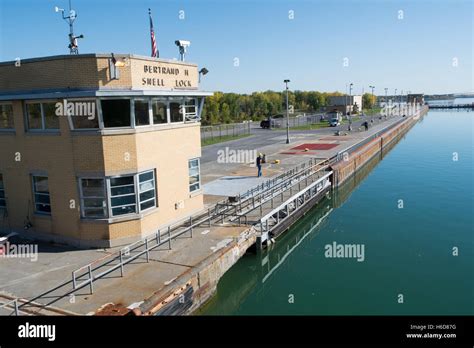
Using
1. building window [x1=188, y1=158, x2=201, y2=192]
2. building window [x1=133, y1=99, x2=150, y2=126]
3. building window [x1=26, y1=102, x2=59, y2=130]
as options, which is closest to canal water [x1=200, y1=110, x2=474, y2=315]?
building window [x1=188, y1=158, x2=201, y2=192]

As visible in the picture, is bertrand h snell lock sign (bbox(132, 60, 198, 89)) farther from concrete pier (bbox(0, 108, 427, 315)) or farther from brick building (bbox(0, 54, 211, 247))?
→ concrete pier (bbox(0, 108, 427, 315))

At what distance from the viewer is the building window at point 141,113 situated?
47.3ft

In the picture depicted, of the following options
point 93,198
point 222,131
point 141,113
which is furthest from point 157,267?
point 222,131

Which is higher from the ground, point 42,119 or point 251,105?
point 251,105

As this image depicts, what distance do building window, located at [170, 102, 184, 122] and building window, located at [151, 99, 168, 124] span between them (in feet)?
1.43

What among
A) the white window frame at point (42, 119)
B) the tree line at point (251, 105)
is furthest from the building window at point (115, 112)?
the tree line at point (251, 105)

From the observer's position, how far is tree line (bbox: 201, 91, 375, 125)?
81.5m

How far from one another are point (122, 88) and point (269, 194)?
9.97 metres

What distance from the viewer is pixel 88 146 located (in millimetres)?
13914

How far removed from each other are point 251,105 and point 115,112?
97.6 metres

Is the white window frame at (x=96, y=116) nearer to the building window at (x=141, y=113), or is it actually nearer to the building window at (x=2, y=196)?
the building window at (x=141, y=113)

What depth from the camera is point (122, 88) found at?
542 inches

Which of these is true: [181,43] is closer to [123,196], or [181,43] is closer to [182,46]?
[182,46]
